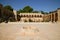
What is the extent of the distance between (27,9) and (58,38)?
66.4 ft

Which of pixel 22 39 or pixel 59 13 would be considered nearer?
pixel 22 39

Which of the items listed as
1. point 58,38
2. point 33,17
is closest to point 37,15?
point 33,17

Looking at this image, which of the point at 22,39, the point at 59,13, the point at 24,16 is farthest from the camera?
the point at 24,16

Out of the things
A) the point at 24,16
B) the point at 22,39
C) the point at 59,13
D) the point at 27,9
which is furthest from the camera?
the point at 27,9

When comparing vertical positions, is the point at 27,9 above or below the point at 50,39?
above

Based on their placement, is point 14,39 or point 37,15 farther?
point 37,15

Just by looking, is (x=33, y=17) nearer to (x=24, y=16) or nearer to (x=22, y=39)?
(x=24, y=16)

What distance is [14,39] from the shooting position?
Answer: 2.79m

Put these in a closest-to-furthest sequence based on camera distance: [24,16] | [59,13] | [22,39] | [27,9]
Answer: [22,39]
[59,13]
[24,16]
[27,9]

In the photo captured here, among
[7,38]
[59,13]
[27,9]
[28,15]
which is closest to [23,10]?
[27,9]

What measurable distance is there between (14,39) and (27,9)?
66.7 ft

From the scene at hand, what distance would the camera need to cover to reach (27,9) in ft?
75.5

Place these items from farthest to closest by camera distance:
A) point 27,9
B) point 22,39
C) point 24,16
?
point 27,9 < point 24,16 < point 22,39

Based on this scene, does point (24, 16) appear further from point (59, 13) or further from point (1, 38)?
point (1, 38)
